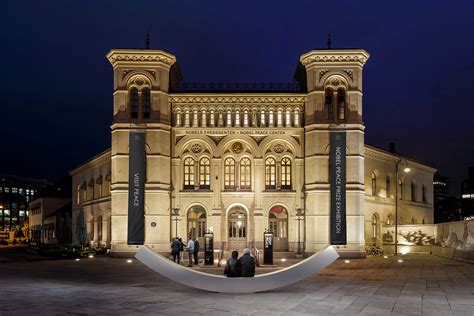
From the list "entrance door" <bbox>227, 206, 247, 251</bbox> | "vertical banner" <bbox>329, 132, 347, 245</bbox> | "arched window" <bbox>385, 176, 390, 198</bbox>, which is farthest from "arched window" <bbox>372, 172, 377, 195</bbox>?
"entrance door" <bbox>227, 206, 247, 251</bbox>

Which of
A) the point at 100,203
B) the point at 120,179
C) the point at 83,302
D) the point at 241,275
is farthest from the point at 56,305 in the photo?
the point at 100,203

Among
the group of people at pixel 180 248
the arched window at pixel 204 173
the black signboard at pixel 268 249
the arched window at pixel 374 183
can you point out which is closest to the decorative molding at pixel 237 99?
the arched window at pixel 204 173

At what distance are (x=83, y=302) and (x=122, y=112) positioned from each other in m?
28.3

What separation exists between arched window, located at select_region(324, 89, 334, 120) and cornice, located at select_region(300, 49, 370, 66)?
2303 mm

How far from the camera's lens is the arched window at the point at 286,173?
47.0 metres

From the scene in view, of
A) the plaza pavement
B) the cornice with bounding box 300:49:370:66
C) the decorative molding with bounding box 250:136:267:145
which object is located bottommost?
the plaza pavement

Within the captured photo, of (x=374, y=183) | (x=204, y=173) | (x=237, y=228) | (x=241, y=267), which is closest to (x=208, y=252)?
(x=237, y=228)

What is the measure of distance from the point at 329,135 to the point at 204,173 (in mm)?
9578

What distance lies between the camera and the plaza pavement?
17.0 m

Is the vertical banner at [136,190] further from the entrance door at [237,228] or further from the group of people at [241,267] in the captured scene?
the group of people at [241,267]

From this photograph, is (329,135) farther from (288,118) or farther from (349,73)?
(349,73)

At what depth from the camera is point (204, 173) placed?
4706 centimetres

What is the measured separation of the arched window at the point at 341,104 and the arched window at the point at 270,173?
588 centimetres

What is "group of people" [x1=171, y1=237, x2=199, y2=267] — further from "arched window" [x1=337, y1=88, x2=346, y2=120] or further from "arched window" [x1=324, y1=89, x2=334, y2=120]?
"arched window" [x1=337, y1=88, x2=346, y2=120]
